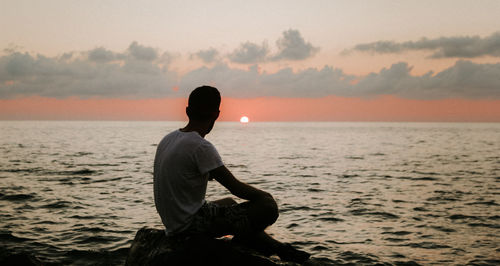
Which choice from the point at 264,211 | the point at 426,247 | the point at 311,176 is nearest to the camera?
the point at 264,211

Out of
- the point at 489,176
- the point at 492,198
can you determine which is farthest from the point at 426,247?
the point at 489,176

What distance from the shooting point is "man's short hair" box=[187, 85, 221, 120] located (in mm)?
4625

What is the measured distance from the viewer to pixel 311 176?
2411 centimetres

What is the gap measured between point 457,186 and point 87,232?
59.0 feet

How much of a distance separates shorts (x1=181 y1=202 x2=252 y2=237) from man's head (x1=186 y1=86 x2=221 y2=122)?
1207 millimetres

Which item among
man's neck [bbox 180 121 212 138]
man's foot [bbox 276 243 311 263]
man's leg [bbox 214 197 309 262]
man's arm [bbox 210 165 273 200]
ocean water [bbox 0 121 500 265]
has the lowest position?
ocean water [bbox 0 121 500 265]

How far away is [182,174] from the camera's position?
4.51m

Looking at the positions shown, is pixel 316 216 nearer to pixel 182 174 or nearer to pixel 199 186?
pixel 199 186

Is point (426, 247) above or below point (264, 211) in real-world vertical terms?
below

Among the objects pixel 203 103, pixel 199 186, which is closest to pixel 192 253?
pixel 199 186

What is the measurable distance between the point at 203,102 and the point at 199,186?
1049 mm

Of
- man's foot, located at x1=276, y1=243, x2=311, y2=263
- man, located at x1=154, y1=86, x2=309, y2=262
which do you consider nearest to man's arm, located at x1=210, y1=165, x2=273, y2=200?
man, located at x1=154, y1=86, x2=309, y2=262

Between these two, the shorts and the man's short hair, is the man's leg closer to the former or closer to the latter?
the shorts

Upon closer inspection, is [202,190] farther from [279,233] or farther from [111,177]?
[111,177]
